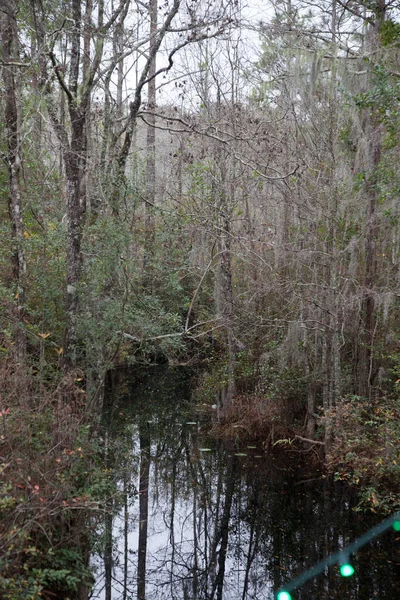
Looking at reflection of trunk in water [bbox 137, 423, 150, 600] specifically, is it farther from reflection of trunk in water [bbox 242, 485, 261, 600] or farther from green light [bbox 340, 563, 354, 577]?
green light [bbox 340, 563, 354, 577]

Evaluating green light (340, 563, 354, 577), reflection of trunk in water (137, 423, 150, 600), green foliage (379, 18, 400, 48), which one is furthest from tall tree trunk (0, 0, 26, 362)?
green foliage (379, 18, 400, 48)

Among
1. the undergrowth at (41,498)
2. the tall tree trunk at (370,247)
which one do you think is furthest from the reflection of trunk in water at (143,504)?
the tall tree trunk at (370,247)

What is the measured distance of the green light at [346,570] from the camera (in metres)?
5.93

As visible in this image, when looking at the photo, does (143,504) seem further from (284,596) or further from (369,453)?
(369,453)

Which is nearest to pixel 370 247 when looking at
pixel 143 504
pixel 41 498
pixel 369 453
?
pixel 369 453

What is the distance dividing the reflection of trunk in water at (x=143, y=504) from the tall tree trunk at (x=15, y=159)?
2.76 m

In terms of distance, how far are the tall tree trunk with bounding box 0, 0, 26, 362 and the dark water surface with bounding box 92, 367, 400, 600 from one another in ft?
8.30

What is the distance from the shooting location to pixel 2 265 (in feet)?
29.6

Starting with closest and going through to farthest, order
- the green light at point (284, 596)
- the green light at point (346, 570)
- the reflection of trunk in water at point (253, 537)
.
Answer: the green light at point (284, 596)
the green light at point (346, 570)
the reflection of trunk in water at point (253, 537)

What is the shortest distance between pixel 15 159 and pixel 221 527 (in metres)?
6.13

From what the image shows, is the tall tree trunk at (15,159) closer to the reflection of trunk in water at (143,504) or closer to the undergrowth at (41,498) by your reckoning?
the undergrowth at (41,498)

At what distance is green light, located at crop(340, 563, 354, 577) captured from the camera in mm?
5934

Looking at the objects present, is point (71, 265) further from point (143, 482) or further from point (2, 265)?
point (143, 482)

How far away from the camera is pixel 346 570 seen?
6.01 metres
